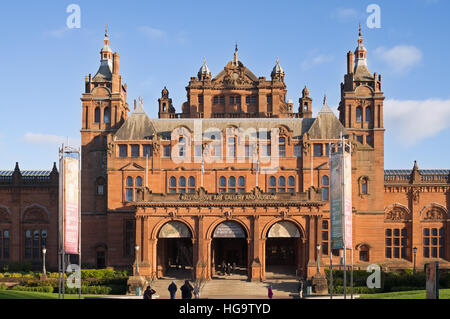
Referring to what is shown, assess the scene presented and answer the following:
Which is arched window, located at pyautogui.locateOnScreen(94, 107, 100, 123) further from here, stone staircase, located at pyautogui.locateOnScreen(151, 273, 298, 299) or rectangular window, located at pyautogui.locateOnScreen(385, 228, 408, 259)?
rectangular window, located at pyautogui.locateOnScreen(385, 228, 408, 259)

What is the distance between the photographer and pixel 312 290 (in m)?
54.8

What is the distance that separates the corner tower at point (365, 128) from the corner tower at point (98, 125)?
90.3 ft

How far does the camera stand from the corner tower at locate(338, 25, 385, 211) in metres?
71.4

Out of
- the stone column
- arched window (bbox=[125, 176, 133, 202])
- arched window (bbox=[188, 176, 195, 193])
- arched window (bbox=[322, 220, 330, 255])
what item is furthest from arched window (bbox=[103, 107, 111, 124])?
arched window (bbox=[322, 220, 330, 255])

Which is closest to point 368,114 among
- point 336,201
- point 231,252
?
point 231,252

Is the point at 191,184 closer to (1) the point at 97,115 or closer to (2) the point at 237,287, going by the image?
(1) the point at 97,115

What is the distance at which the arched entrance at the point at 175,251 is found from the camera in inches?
2454

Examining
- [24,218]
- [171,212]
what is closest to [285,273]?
[171,212]

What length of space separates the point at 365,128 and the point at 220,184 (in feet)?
61.0

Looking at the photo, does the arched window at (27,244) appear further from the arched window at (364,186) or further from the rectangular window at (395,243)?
the rectangular window at (395,243)

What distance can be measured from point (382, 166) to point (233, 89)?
21321 mm

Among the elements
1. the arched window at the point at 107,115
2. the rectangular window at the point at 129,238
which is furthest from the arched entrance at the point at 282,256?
the arched window at the point at 107,115

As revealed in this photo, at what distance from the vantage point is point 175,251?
71688 mm
